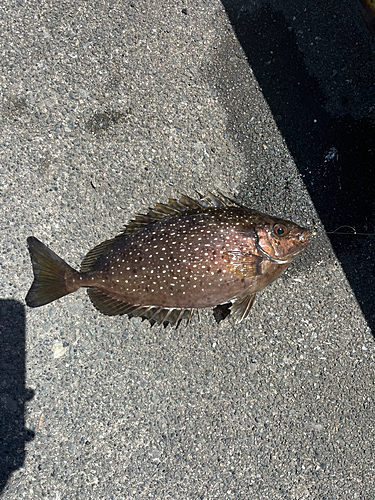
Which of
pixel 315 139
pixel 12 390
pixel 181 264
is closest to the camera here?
pixel 181 264

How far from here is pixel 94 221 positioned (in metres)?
3.12

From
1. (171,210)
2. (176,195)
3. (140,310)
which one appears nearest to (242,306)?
(140,310)

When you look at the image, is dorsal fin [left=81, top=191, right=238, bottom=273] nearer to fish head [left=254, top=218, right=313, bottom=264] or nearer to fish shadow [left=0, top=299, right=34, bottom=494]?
fish head [left=254, top=218, right=313, bottom=264]

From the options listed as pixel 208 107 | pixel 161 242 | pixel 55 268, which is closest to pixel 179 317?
pixel 161 242

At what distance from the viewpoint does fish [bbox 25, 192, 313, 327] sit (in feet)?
8.36

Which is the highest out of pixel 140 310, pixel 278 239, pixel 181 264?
pixel 181 264

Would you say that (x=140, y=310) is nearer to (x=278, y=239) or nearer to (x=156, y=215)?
(x=156, y=215)

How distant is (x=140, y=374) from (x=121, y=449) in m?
0.70

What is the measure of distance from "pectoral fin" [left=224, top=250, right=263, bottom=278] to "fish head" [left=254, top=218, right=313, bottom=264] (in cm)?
10

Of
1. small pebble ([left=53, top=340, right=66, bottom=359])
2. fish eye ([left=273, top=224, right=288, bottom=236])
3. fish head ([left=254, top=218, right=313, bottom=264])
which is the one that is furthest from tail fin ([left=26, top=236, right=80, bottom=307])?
fish eye ([left=273, top=224, right=288, bottom=236])

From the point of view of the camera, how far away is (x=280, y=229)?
2.64m

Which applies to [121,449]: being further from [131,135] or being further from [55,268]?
[131,135]

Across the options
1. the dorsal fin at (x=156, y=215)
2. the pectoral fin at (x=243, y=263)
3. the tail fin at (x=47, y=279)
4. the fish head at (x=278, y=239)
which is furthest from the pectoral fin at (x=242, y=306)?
the tail fin at (x=47, y=279)

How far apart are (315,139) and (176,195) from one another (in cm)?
151
